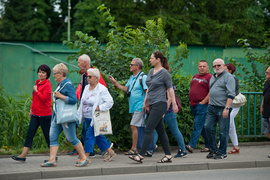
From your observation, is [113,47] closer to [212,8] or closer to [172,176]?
[172,176]

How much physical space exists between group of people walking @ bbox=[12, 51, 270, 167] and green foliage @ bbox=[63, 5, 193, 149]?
0.53 meters

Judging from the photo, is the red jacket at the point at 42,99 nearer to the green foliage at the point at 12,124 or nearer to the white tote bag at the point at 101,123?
the white tote bag at the point at 101,123

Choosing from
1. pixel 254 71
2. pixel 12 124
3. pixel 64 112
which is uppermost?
pixel 254 71

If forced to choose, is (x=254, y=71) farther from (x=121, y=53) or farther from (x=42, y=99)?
(x=42, y=99)

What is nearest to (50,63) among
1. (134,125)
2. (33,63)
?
(33,63)

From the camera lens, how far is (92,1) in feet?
129


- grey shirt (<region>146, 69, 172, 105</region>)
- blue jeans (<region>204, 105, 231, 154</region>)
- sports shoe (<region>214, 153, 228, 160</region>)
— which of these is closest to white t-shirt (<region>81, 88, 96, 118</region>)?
grey shirt (<region>146, 69, 172, 105</region>)

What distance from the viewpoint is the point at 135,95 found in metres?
8.91

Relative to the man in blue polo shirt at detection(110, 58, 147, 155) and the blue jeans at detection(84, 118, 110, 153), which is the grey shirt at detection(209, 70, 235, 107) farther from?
the blue jeans at detection(84, 118, 110, 153)

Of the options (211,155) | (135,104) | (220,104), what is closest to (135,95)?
(135,104)

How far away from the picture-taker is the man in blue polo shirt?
350 inches

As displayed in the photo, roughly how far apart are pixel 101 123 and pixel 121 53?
239 centimetres

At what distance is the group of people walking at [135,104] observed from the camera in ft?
25.3

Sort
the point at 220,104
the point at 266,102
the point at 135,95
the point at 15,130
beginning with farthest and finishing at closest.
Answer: the point at 15,130 → the point at 266,102 → the point at 135,95 → the point at 220,104
